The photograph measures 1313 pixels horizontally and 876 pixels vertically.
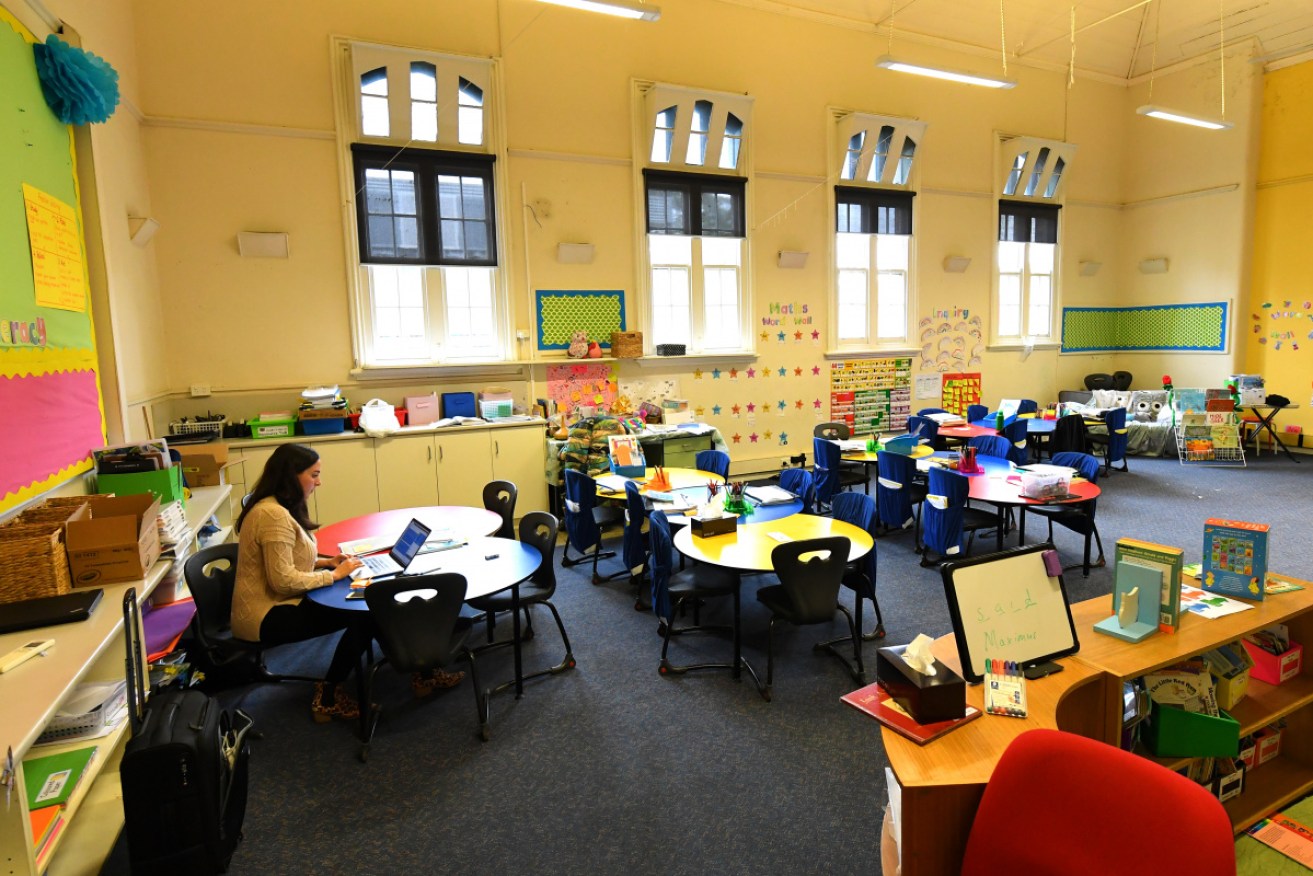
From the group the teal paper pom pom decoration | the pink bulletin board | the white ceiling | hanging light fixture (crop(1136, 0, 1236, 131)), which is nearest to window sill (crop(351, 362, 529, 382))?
the pink bulletin board

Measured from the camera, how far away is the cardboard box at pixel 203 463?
4.97 meters

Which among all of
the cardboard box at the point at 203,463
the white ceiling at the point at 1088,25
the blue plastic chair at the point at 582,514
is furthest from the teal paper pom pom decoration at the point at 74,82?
the white ceiling at the point at 1088,25

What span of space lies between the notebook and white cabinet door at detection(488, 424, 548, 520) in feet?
12.8

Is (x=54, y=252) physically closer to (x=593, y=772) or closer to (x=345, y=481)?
(x=345, y=481)

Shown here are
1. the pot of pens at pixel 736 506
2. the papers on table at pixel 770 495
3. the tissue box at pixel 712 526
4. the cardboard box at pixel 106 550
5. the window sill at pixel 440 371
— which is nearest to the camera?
the cardboard box at pixel 106 550

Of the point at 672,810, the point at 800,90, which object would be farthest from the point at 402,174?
the point at 672,810

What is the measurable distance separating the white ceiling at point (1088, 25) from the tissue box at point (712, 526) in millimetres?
6844

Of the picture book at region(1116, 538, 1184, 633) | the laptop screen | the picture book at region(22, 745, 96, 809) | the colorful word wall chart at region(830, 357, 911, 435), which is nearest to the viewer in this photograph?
the picture book at region(22, 745, 96, 809)

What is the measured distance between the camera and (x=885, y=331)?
9391mm

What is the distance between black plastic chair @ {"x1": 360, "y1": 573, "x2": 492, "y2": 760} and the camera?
3.01m

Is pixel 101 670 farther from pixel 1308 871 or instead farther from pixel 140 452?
pixel 1308 871

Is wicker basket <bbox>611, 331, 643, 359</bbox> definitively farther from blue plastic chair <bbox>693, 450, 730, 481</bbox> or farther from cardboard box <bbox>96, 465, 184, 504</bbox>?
cardboard box <bbox>96, 465, 184, 504</bbox>

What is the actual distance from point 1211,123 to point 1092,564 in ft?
20.3

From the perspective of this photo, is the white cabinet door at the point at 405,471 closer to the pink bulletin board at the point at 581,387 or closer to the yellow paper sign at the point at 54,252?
the pink bulletin board at the point at 581,387
